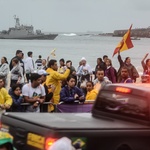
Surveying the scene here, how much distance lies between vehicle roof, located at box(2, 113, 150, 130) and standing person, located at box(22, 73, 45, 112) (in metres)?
3.55

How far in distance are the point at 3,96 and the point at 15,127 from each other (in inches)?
150

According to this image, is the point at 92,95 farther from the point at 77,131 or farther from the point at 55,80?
the point at 77,131

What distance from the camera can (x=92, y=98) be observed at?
38.9 ft

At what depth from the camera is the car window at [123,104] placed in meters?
7.64

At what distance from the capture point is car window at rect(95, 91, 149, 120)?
25.1ft

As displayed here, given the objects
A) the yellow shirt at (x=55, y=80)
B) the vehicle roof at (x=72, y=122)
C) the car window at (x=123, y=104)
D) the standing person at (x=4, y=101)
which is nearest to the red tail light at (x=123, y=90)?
the car window at (x=123, y=104)

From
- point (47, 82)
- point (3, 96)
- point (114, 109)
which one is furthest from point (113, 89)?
point (47, 82)

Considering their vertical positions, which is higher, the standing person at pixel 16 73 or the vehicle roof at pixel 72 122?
the vehicle roof at pixel 72 122

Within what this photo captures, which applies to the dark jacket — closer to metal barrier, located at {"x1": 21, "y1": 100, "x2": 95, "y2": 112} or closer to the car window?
metal barrier, located at {"x1": 21, "y1": 100, "x2": 95, "y2": 112}

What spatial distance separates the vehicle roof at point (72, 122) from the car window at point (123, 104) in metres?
0.16

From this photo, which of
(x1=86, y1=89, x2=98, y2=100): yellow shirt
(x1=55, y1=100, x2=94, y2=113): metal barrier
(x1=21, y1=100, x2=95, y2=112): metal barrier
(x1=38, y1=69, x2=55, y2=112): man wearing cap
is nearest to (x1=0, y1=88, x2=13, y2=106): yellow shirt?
(x1=21, y1=100, x2=95, y2=112): metal barrier

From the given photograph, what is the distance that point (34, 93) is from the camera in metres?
11.7

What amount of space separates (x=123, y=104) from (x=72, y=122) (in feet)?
3.72

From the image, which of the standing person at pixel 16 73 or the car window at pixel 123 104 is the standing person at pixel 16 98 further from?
the standing person at pixel 16 73
